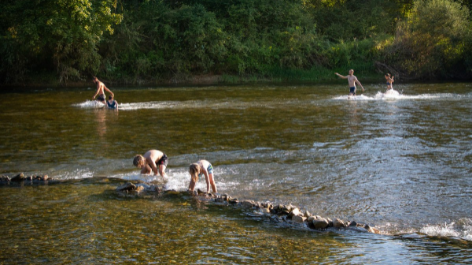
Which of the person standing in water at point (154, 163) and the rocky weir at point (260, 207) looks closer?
the rocky weir at point (260, 207)

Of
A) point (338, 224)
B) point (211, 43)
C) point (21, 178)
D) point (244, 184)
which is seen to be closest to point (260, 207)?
point (338, 224)

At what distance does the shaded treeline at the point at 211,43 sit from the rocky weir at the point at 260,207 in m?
29.0

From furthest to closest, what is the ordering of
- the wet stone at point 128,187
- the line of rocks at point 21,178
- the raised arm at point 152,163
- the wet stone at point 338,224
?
the raised arm at point 152,163, the line of rocks at point 21,178, the wet stone at point 128,187, the wet stone at point 338,224

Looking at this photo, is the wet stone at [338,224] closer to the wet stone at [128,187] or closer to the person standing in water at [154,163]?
the wet stone at [128,187]

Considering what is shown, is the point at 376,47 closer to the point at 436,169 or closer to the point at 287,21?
the point at 287,21

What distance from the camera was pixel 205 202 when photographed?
34.8 ft

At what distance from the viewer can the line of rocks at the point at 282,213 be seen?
8.66 metres

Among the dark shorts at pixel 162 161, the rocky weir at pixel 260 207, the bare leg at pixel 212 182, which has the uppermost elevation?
the dark shorts at pixel 162 161

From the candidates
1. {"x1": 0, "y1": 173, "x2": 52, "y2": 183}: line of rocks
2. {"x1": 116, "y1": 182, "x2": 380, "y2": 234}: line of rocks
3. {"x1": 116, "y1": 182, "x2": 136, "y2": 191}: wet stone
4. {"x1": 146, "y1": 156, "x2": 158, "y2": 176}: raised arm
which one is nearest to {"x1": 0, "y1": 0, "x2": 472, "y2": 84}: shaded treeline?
{"x1": 0, "y1": 173, "x2": 52, "y2": 183}: line of rocks

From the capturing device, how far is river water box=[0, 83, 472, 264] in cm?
773

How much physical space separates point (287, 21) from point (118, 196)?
4654 cm

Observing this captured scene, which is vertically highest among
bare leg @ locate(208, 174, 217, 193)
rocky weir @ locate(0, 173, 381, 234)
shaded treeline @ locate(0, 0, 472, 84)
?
shaded treeline @ locate(0, 0, 472, 84)

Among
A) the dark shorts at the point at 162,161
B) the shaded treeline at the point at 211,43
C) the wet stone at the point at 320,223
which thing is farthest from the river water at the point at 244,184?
the shaded treeline at the point at 211,43

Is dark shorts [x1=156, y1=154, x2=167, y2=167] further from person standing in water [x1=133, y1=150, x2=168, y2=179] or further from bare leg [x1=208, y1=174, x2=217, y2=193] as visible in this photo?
bare leg [x1=208, y1=174, x2=217, y2=193]
